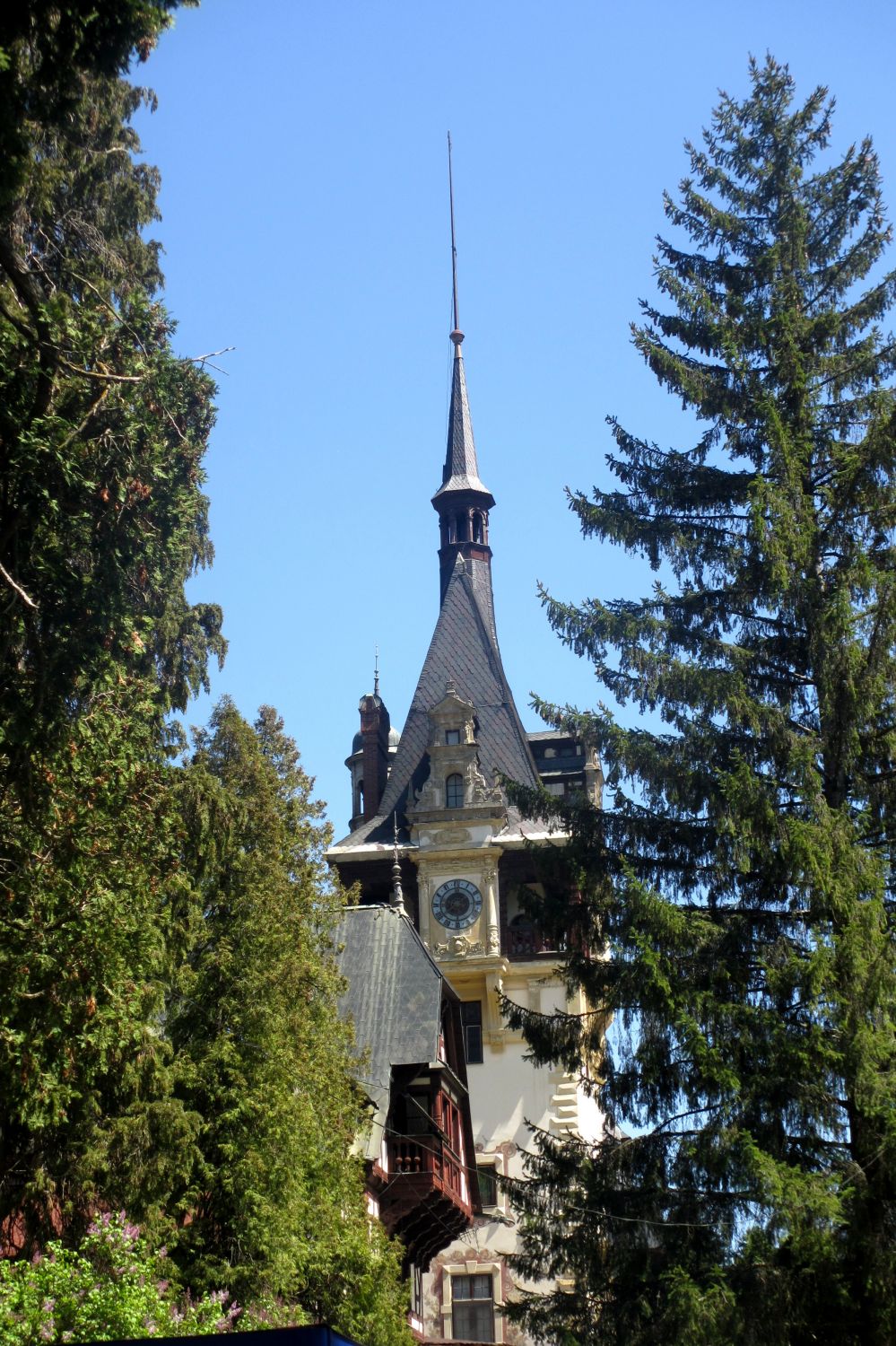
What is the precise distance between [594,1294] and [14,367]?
10605mm

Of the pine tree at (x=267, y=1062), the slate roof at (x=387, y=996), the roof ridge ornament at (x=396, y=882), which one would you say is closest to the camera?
the pine tree at (x=267, y=1062)

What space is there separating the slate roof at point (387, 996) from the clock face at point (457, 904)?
51.4ft

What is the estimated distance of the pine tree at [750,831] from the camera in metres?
15.4

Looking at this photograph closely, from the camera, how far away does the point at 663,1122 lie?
17281 mm

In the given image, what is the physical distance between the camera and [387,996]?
3097 centimetres

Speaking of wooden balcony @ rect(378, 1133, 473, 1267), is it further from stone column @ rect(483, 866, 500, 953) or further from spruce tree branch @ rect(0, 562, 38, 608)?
spruce tree branch @ rect(0, 562, 38, 608)

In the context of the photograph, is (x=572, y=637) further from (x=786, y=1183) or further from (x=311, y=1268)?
(x=311, y=1268)

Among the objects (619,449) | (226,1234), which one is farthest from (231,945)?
(619,449)

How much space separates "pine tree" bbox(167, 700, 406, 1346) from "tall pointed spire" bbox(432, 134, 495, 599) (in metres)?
37.0

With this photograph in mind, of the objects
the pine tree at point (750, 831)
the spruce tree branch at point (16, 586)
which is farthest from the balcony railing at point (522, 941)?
the spruce tree branch at point (16, 586)

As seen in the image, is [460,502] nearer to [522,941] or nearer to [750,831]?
[522,941]

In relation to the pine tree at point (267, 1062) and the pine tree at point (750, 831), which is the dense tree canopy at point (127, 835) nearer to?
the pine tree at point (267, 1062)

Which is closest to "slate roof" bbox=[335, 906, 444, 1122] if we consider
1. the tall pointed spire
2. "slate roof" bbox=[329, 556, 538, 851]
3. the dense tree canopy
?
the dense tree canopy

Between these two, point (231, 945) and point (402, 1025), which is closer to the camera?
point (231, 945)
